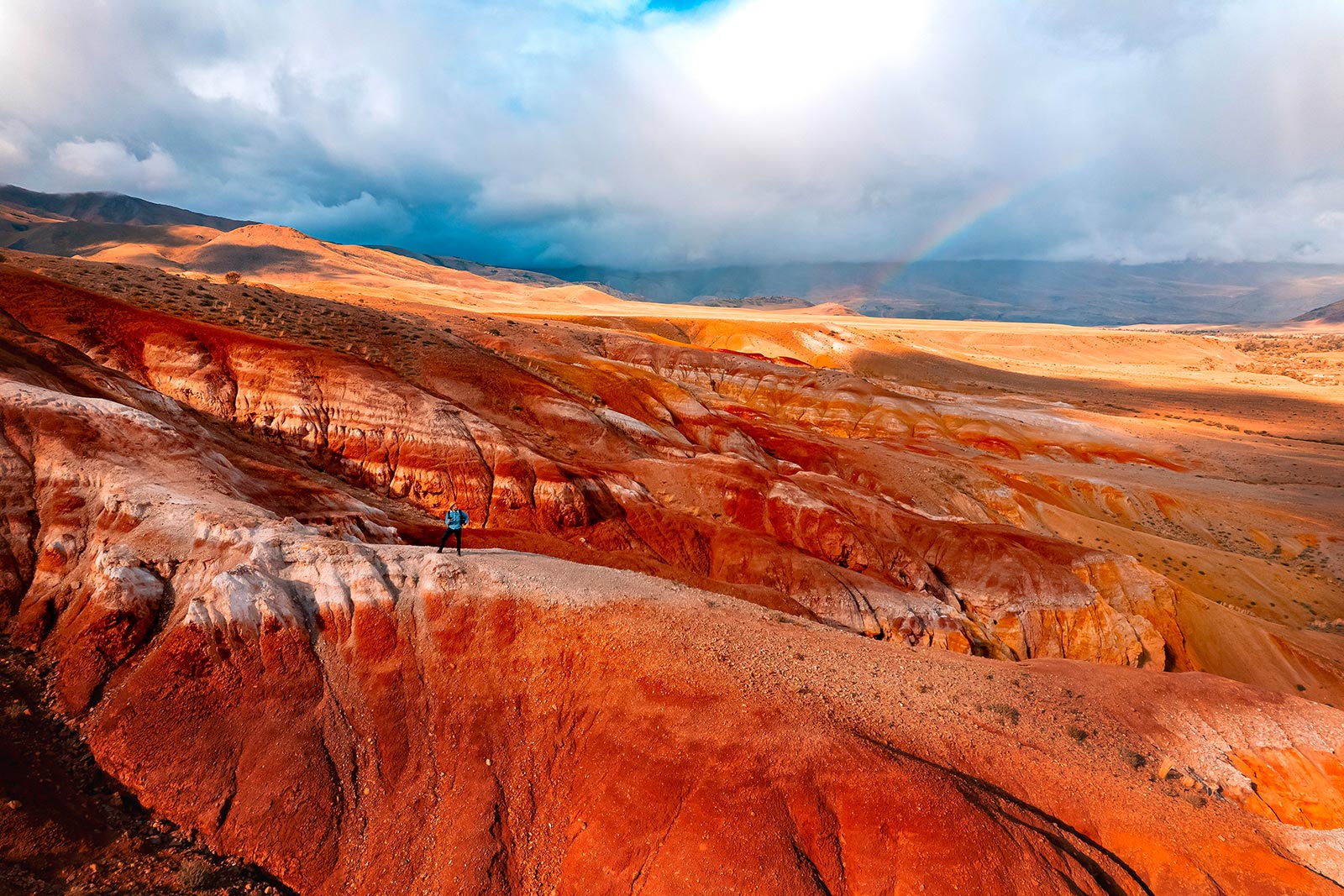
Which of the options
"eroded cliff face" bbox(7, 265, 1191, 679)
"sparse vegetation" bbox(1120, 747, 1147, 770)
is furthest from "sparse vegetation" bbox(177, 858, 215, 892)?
"sparse vegetation" bbox(1120, 747, 1147, 770)

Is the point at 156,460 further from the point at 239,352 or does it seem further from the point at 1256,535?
the point at 1256,535

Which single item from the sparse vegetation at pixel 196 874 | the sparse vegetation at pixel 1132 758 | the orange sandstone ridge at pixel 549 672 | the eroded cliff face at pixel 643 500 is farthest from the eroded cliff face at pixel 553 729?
the eroded cliff face at pixel 643 500

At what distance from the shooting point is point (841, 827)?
11492mm

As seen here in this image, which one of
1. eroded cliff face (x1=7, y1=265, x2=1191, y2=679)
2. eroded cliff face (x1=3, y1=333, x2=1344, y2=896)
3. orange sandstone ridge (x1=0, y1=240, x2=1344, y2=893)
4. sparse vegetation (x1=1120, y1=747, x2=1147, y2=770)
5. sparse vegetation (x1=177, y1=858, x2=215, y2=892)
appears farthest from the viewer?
eroded cliff face (x1=7, y1=265, x2=1191, y2=679)

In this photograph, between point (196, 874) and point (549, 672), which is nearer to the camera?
point (196, 874)

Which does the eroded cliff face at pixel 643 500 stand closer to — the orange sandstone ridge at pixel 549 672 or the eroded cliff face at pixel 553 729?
the orange sandstone ridge at pixel 549 672

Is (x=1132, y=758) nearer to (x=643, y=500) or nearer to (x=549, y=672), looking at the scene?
(x=549, y=672)

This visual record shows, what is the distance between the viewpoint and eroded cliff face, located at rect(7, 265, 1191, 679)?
30.1 metres

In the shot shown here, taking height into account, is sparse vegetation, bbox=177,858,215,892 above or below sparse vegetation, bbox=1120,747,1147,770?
above

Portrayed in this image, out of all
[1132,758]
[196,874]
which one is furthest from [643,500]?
[196,874]

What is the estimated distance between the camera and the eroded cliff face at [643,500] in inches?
1186

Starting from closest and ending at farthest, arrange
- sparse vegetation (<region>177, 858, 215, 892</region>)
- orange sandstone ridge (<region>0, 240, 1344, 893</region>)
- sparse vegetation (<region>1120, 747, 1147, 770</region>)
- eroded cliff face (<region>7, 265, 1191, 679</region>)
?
sparse vegetation (<region>177, 858, 215, 892</region>), orange sandstone ridge (<region>0, 240, 1344, 893</region>), sparse vegetation (<region>1120, 747, 1147, 770</region>), eroded cliff face (<region>7, 265, 1191, 679</region>)

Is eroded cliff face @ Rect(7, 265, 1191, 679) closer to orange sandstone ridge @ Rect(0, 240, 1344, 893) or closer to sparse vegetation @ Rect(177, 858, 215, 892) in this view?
orange sandstone ridge @ Rect(0, 240, 1344, 893)

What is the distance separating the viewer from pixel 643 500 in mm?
35938
